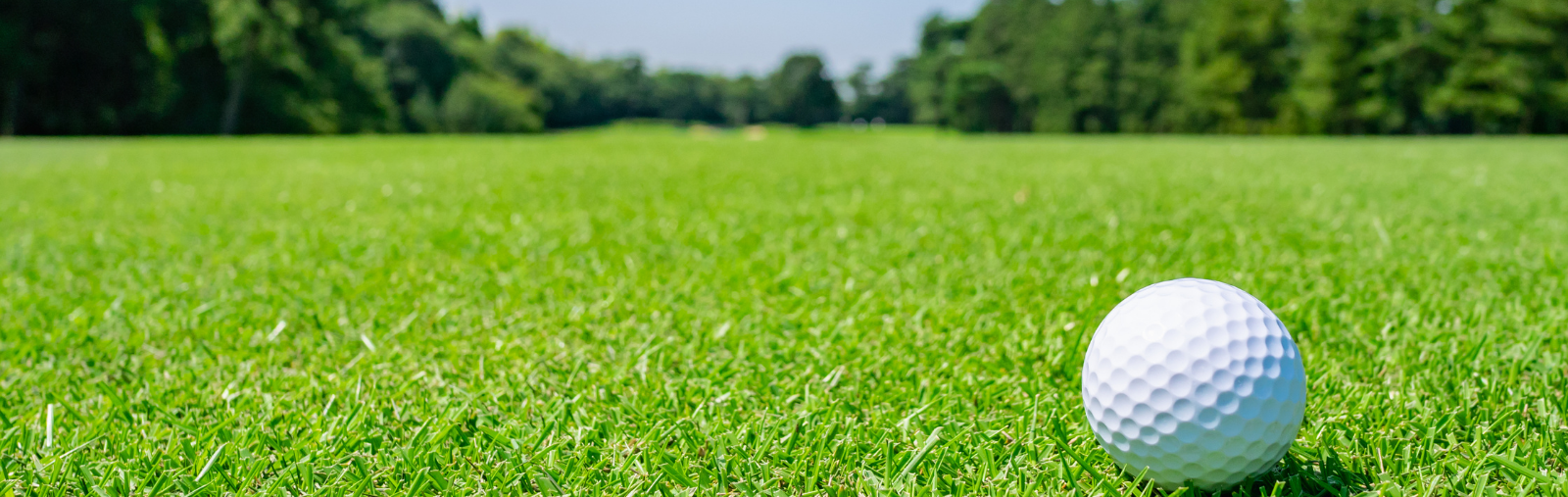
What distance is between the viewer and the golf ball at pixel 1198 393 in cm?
124

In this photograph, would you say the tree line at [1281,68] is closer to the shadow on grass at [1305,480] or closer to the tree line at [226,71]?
the tree line at [226,71]

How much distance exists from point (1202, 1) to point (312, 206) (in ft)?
136

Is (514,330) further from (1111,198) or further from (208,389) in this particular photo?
(1111,198)

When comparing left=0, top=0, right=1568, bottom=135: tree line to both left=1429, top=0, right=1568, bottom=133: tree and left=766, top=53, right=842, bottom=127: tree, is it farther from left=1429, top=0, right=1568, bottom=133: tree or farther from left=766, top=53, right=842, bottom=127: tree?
left=766, top=53, right=842, bottom=127: tree

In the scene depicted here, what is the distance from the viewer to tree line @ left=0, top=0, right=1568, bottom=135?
83.1 ft

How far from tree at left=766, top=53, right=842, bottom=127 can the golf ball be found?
7244cm

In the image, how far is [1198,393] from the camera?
1.27 m

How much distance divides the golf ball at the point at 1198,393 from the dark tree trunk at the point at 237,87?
32.8 m

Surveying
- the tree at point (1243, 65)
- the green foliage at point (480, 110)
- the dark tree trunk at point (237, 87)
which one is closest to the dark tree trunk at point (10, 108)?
the dark tree trunk at point (237, 87)

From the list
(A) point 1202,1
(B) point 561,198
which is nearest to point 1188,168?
(B) point 561,198

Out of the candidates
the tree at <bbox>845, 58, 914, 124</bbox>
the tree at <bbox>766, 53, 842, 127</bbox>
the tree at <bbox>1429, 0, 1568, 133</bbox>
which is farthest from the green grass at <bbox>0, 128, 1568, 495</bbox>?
the tree at <bbox>845, 58, 914, 124</bbox>

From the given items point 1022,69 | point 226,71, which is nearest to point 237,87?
point 226,71

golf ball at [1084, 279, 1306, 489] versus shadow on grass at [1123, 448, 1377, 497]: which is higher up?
golf ball at [1084, 279, 1306, 489]

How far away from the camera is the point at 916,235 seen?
3.71 m
